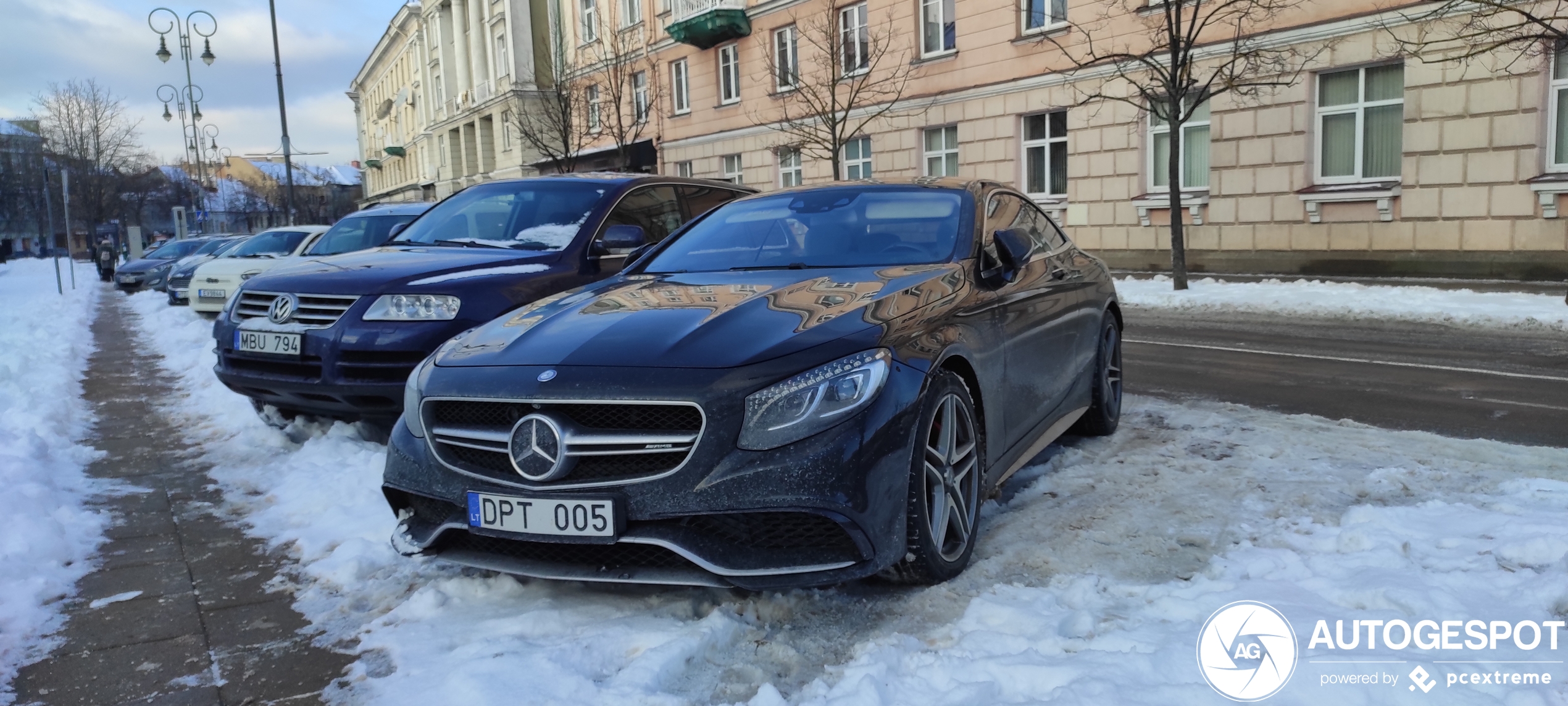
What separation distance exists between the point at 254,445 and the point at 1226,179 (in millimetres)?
16021

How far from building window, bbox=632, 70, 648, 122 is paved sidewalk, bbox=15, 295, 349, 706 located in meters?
28.4

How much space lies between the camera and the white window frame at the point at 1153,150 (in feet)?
60.2

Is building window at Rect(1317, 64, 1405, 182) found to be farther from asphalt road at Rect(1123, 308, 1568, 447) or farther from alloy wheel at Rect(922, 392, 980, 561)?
alloy wheel at Rect(922, 392, 980, 561)

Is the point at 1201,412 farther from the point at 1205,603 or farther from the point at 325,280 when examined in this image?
the point at 325,280

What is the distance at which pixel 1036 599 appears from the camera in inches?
127

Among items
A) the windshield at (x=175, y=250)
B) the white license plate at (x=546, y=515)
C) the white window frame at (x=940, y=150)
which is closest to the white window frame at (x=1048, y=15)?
the white window frame at (x=940, y=150)

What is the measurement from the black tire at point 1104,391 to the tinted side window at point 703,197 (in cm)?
272

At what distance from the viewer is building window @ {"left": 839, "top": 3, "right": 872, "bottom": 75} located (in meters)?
24.7

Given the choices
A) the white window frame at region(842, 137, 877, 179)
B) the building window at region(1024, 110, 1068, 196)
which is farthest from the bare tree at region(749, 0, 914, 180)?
the building window at region(1024, 110, 1068, 196)

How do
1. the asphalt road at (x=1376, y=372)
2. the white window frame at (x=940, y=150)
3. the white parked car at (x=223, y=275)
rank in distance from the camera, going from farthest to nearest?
the white window frame at (x=940, y=150) < the white parked car at (x=223, y=275) < the asphalt road at (x=1376, y=372)

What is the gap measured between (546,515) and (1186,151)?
58.7 ft

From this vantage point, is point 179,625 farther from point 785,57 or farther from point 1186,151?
point 785,57

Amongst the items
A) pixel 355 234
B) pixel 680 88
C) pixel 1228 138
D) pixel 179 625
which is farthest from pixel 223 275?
pixel 680 88

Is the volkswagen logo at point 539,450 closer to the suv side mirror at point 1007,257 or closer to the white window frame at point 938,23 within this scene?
the suv side mirror at point 1007,257
